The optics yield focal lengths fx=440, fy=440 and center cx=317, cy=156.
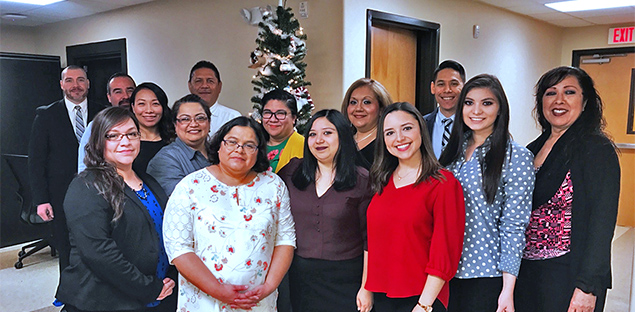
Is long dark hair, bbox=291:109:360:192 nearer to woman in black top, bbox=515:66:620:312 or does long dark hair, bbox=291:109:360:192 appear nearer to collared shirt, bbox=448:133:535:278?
collared shirt, bbox=448:133:535:278

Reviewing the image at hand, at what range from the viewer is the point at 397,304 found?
163 cm

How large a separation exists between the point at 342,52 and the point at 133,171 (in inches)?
84.7

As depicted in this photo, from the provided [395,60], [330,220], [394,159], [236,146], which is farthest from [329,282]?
[395,60]

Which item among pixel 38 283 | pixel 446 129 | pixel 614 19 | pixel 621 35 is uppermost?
pixel 614 19

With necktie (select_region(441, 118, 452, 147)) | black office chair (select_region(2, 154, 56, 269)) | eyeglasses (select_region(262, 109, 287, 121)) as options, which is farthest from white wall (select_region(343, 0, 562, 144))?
black office chair (select_region(2, 154, 56, 269))

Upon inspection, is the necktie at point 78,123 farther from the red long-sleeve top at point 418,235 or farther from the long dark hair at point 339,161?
the red long-sleeve top at point 418,235

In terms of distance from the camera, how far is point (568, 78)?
1.82 m

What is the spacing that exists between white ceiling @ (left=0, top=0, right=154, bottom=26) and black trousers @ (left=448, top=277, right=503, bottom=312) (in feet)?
11.3

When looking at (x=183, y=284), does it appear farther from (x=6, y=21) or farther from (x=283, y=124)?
(x=6, y=21)

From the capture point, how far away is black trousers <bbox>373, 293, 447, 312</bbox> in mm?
1579

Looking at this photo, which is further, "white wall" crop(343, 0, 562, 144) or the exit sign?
the exit sign

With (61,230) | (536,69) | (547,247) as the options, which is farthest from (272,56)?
(536,69)

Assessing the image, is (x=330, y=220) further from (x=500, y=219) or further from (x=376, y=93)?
(x=376, y=93)

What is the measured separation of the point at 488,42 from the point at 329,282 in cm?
437
